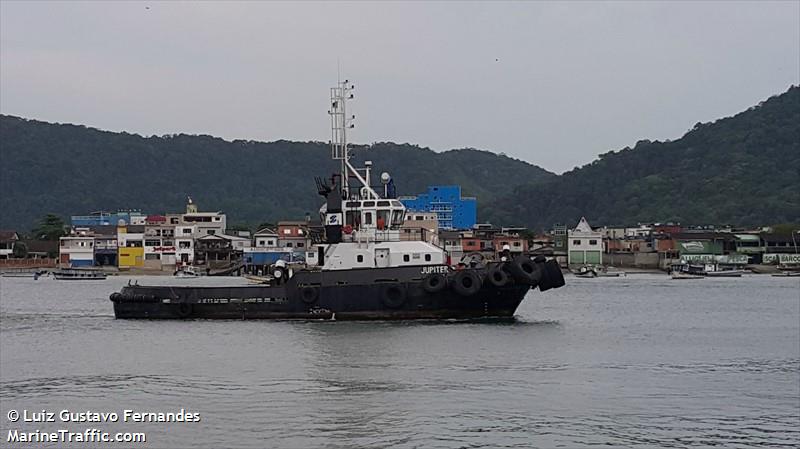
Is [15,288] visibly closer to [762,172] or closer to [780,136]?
[762,172]

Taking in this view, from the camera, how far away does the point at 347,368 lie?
2614 cm

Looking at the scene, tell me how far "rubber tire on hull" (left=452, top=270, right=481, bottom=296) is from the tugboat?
1.3 inches

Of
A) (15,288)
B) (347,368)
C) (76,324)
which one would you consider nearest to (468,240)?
→ (15,288)

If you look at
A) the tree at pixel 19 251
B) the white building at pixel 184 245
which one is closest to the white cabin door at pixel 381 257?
the white building at pixel 184 245

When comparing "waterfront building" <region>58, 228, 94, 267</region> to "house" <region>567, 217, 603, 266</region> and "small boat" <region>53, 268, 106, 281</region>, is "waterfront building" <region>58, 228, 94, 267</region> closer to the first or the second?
"small boat" <region>53, 268, 106, 281</region>

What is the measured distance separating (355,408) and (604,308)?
100 feet

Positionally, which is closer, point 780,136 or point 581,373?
point 581,373

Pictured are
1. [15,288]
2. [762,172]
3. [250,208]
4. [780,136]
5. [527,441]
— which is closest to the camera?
[527,441]

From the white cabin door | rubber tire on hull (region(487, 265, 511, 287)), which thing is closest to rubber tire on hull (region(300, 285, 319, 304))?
the white cabin door

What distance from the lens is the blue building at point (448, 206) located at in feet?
376

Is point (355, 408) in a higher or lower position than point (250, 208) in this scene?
lower

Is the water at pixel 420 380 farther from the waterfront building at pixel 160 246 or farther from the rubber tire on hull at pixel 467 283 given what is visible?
the waterfront building at pixel 160 246

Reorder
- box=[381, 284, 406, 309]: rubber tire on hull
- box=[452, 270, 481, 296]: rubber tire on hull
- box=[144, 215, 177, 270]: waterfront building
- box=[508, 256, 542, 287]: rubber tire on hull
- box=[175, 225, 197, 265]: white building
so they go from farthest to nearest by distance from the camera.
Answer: box=[144, 215, 177, 270]: waterfront building, box=[175, 225, 197, 265]: white building, box=[508, 256, 542, 287]: rubber tire on hull, box=[381, 284, 406, 309]: rubber tire on hull, box=[452, 270, 481, 296]: rubber tire on hull

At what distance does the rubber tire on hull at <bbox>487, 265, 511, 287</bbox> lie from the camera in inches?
1427
